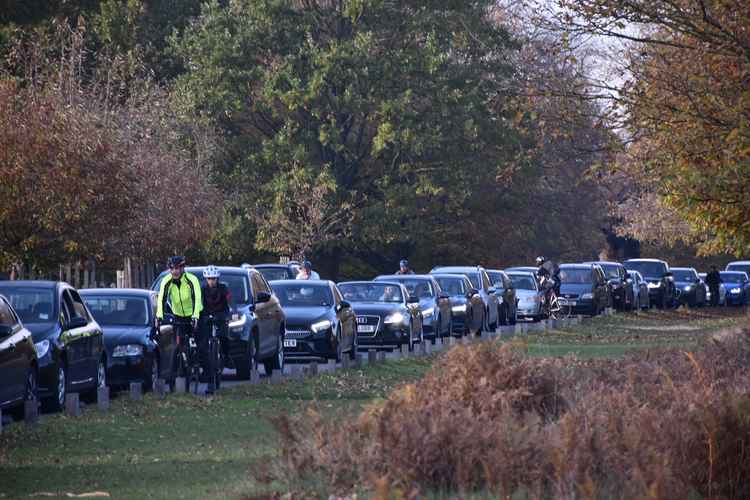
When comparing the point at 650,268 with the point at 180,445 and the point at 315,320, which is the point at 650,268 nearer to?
the point at 315,320

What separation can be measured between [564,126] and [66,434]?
8.61m

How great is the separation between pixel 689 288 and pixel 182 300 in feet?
163

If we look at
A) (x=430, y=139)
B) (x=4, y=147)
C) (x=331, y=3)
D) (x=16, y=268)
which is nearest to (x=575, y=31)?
(x=4, y=147)

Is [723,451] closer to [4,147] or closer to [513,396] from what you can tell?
[513,396]

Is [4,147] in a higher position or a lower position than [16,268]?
higher

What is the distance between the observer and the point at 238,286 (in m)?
25.7

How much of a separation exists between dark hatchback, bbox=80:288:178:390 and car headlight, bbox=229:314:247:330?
151 centimetres

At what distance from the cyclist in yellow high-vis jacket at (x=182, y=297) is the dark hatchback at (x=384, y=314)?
11.8 m

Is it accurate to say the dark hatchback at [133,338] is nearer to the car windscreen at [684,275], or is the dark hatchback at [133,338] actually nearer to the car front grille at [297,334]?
the car front grille at [297,334]

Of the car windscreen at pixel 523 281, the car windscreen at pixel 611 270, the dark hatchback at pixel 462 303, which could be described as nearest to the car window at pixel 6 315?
the dark hatchback at pixel 462 303

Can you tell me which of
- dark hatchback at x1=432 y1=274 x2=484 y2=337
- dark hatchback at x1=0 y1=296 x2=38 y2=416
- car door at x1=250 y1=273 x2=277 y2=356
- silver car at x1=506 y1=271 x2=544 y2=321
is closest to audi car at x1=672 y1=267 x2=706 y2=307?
silver car at x1=506 y1=271 x2=544 y2=321

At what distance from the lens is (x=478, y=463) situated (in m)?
10.0

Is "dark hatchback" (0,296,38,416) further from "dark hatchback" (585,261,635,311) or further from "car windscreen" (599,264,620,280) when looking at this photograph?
"car windscreen" (599,264,620,280)

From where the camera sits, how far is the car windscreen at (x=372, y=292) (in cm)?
3425
